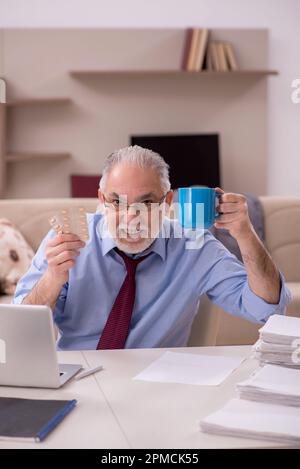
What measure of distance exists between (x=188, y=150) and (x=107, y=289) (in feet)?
12.0

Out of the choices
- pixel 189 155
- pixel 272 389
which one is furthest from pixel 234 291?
pixel 189 155

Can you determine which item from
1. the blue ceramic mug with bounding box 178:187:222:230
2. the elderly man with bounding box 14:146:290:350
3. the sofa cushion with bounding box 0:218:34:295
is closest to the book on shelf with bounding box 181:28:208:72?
the sofa cushion with bounding box 0:218:34:295

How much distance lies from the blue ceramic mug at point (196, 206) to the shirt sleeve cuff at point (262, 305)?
1.02 feet

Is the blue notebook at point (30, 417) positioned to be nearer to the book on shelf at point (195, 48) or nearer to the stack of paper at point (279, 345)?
the stack of paper at point (279, 345)

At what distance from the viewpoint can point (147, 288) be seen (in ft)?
6.16

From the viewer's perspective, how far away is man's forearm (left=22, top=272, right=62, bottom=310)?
1.69 m

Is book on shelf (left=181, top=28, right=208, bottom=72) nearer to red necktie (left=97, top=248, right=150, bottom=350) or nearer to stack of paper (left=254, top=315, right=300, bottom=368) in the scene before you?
red necktie (left=97, top=248, right=150, bottom=350)

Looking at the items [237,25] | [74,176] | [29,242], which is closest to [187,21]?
[237,25]

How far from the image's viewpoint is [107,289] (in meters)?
1.87

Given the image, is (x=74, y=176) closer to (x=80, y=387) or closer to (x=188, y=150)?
(x=188, y=150)

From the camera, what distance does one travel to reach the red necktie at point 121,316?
5.92ft

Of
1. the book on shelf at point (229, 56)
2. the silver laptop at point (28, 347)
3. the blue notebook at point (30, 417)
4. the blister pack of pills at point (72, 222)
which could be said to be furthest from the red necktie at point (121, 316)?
the book on shelf at point (229, 56)

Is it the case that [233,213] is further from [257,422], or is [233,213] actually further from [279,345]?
[257,422]

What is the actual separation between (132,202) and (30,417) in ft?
2.37
